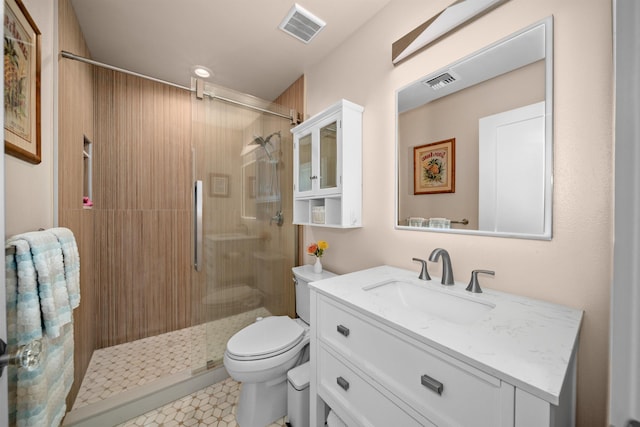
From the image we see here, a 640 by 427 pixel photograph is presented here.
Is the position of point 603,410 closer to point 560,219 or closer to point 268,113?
point 560,219

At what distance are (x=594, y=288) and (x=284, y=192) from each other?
1787mm

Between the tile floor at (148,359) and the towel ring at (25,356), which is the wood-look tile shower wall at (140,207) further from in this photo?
the towel ring at (25,356)

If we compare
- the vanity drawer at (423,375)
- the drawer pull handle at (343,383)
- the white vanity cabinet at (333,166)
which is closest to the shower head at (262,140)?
the white vanity cabinet at (333,166)

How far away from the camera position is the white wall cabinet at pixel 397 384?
545 mm

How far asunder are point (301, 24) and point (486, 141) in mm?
1399

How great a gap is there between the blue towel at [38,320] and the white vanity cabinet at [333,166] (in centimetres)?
132

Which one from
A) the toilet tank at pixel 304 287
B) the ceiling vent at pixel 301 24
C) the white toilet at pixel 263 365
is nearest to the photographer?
the white toilet at pixel 263 365

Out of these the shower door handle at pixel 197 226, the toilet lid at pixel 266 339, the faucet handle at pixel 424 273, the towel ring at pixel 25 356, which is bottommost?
the toilet lid at pixel 266 339

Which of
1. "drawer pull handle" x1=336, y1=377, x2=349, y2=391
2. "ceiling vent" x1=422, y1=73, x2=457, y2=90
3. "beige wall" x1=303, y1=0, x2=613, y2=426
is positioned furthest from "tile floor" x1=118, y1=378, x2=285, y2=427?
"ceiling vent" x1=422, y1=73, x2=457, y2=90

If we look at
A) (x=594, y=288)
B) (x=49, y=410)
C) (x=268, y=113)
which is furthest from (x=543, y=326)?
(x=268, y=113)

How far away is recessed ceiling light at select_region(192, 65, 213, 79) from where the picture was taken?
2082 mm

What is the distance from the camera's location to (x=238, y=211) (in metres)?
1.75

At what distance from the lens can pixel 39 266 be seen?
83cm

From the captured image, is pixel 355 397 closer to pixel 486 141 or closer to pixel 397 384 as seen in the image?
pixel 397 384
